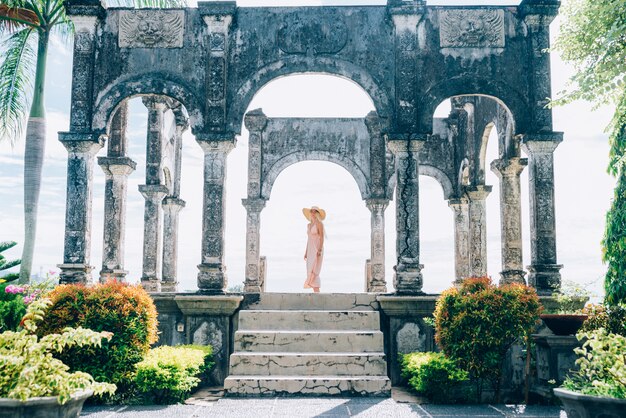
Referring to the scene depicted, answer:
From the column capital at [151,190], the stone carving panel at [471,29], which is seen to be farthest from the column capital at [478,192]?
the column capital at [151,190]

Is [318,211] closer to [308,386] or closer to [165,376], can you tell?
[308,386]

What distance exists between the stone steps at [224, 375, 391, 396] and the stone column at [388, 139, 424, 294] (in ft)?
6.59

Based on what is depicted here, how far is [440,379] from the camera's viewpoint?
8.72m

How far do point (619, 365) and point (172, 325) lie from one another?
22.3 feet

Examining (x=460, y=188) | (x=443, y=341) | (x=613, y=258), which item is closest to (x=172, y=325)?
(x=443, y=341)

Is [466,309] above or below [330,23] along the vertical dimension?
below

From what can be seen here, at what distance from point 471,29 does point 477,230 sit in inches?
217

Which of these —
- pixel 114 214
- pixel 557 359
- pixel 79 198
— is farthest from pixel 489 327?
pixel 114 214

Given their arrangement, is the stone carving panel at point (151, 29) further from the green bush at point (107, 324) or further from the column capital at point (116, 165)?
the green bush at point (107, 324)

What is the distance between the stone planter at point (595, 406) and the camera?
554cm

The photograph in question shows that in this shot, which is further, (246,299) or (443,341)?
(246,299)

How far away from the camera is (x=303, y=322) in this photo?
1041cm

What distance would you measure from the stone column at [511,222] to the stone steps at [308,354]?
3.94 meters

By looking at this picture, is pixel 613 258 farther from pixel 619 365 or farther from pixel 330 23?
pixel 330 23
